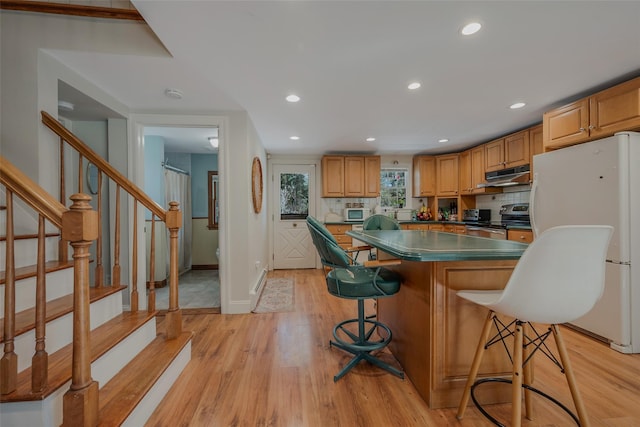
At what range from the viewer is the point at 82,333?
1.04m

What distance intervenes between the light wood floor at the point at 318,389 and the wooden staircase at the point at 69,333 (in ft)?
0.76

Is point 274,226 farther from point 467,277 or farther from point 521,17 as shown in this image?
point 521,17

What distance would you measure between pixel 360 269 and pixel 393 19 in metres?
1.63

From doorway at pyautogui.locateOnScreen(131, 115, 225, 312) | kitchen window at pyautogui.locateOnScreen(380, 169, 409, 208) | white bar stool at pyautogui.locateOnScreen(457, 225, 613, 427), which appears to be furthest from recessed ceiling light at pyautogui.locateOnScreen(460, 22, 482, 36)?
kitchen window at pyautogui.locateOnScreen(380, 169, 409, 208)

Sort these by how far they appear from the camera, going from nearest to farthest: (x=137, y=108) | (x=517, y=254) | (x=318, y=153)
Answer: (x=517, y=254), (x=137, y=108), (x=318, y=153)

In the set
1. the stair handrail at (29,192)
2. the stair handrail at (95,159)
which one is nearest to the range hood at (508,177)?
the stair handrail at (95,159)

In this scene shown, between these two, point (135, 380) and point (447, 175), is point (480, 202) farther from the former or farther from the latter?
point (135, 380)

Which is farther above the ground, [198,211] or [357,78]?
[357,78]

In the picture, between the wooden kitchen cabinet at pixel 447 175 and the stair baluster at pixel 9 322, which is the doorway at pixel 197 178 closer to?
the stair baluster at pixel 9 322

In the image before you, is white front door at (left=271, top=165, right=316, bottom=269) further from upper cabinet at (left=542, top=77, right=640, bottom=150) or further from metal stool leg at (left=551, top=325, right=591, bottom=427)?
metal stool leg at (left=551, top=325, right=591, bottom=427)

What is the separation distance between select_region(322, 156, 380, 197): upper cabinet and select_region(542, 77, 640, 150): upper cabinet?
2.60m

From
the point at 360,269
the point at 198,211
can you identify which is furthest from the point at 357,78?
the point at 198,211

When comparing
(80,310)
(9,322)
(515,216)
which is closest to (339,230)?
(515,216)

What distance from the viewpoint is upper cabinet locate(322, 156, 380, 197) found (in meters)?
4.88
